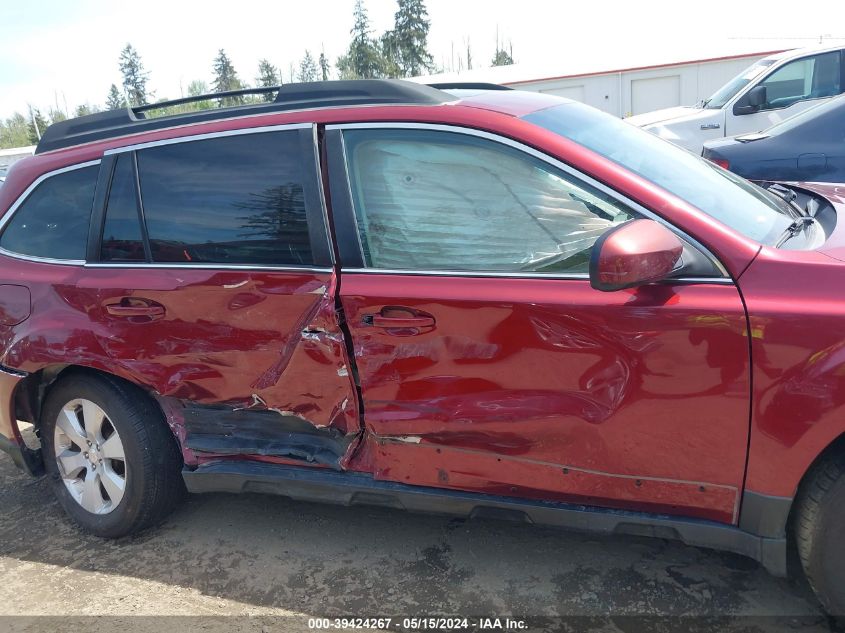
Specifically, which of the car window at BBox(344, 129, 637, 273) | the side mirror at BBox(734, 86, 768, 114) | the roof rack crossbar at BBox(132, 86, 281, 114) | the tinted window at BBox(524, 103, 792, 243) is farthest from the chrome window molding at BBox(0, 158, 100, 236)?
the side mirror at BBox(734, 86, 768, 114)

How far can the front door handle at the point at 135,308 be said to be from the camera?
3012 millimetres

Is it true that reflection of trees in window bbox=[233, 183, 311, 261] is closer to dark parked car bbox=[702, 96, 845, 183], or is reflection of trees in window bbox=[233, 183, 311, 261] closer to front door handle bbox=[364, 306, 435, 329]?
front door handle bbox=[364, 306, 435, 329]

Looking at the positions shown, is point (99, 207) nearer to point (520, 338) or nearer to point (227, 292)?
point (227, 292)

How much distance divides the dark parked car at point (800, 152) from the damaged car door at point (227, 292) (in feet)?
13.0

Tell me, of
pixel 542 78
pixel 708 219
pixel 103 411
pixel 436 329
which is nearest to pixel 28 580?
pixel 103 411

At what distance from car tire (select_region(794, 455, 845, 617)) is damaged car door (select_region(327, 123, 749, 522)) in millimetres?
A: 212

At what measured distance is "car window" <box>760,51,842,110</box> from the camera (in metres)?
8.91

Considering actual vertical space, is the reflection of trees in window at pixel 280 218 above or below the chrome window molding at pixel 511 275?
above

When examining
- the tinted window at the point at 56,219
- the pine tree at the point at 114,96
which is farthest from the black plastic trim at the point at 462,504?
the pine tree at the point at 114,96

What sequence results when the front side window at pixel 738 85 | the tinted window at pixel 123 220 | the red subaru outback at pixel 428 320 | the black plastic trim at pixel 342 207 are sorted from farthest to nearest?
the front side window at pixel 738 85, the tinted window at pixel 123 220, the black plastic trim at pixel 342 207, the red subaru outback at pixel 428 320

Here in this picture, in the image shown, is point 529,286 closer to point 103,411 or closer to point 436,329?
point 436,329

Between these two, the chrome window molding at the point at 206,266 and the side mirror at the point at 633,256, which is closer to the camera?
the side mirror at the point at 633,256

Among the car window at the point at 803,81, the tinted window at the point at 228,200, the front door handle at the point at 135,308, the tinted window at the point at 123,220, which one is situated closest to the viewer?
the tinted window at the point at 228,200

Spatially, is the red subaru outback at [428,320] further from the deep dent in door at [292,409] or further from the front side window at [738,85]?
the front side window at [738,85]
